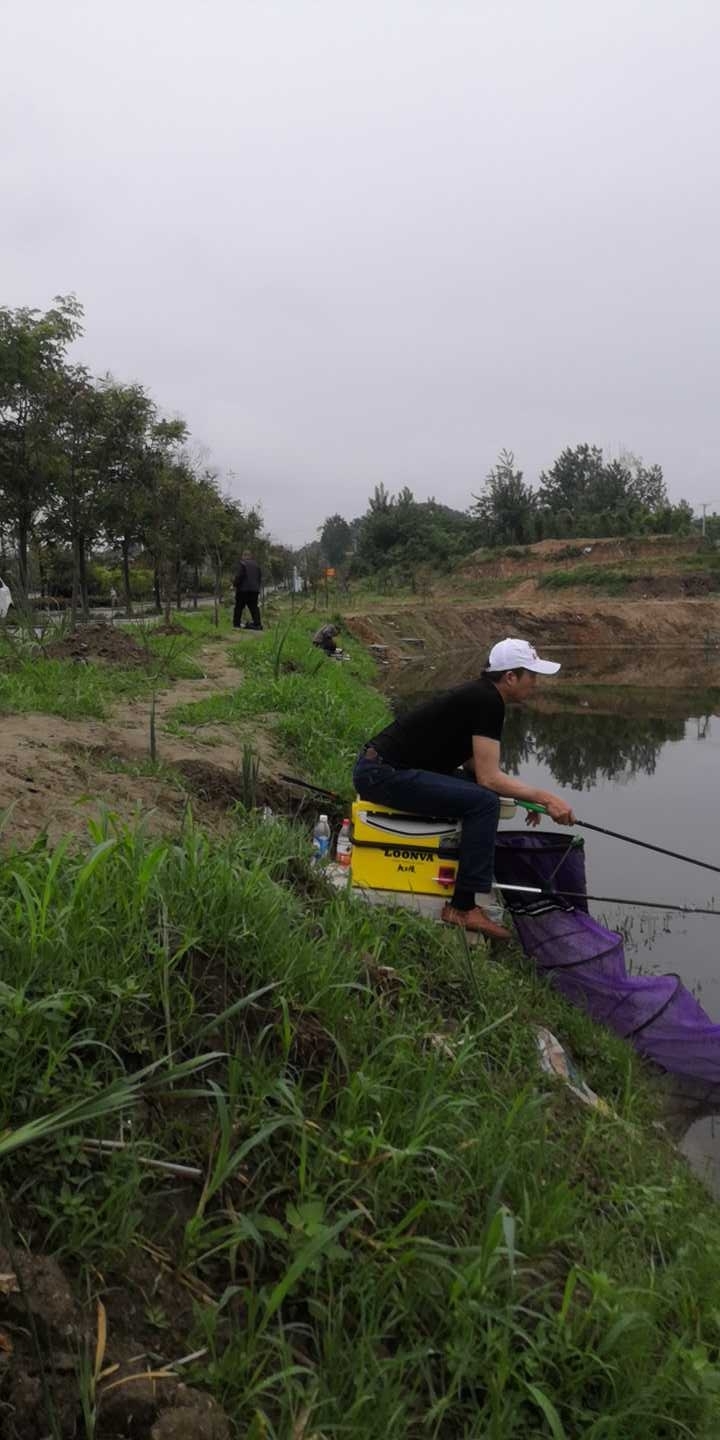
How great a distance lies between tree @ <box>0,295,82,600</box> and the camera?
12906 mm

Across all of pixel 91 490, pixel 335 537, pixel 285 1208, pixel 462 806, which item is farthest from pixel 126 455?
pixel 335 537

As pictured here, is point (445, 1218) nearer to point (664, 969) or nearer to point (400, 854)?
point (400, 854)

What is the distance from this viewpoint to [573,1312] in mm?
1971

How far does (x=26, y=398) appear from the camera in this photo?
13.7 metres

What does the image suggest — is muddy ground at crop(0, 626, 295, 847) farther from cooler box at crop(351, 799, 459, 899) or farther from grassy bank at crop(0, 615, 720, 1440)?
grassy bank at crop(0, 615, 720, 1440)

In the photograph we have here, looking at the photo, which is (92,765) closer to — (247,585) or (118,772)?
(118,772)

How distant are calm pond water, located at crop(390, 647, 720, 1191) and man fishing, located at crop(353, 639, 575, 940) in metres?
1.38

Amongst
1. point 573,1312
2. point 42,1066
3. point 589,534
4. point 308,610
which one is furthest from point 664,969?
point 589,534

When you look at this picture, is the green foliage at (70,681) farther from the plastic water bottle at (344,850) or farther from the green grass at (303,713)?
the plastic water bottle at (344,850)

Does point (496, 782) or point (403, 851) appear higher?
point (496, 782)

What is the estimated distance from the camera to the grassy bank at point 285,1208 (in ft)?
5.25

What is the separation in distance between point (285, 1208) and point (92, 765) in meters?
3.60

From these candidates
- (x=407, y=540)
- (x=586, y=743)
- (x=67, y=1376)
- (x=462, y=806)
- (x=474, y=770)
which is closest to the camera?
(x=67, y=1376)

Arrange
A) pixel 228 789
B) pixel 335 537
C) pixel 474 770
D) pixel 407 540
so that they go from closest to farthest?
1. pixel 474 770
2. pixel 228 789
3. pixel 407 540
4. pixel 335 537
